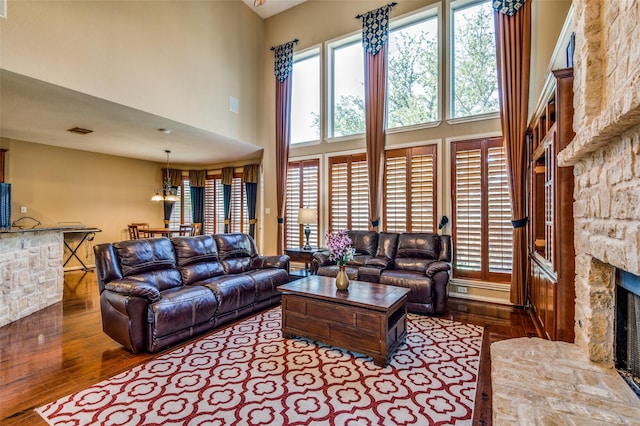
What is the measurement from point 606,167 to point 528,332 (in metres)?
2.28

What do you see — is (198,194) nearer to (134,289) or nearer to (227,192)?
(227,192)

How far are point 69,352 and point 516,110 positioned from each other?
588cm

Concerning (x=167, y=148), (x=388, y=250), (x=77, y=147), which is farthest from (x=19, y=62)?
(x=388, y=250)

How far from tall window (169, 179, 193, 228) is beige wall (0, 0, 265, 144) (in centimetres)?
359

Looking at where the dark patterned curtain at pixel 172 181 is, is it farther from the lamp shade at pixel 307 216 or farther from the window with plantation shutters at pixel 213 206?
the lamp shade at pixel 307 216

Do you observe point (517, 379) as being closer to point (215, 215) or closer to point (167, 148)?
point (167, 148)

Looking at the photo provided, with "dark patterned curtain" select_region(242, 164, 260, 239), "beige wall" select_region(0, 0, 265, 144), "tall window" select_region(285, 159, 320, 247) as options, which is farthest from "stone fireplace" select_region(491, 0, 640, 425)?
"dark patterned curtain" select_region(242, 164, 260, 239)

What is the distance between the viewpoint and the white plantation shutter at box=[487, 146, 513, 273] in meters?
4.44

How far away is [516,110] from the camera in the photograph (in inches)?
167

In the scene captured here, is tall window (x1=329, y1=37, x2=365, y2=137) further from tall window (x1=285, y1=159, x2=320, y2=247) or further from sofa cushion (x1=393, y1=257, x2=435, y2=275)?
sofa cushion (x1=393, y1=257, x2=435, y2=275)

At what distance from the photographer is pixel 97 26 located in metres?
3.87

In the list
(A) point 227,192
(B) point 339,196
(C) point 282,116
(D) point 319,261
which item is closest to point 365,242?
(D) point 319,261

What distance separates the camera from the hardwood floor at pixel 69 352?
7.08 feet

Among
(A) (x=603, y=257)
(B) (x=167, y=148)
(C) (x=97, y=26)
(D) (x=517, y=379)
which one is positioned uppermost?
(C) (x=97, y=26)
